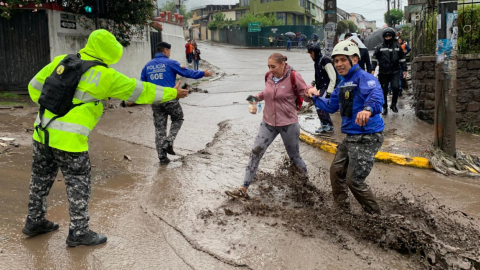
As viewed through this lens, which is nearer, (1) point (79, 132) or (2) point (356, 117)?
(1) point (79, 132)

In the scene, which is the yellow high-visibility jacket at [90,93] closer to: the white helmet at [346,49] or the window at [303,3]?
the white helmet at [346,49]

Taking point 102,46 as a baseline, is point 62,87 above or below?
below

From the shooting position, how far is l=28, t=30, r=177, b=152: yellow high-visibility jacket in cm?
369

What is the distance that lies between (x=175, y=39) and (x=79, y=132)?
2212 centimetres

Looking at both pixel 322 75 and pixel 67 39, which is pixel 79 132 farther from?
pixel 67 39

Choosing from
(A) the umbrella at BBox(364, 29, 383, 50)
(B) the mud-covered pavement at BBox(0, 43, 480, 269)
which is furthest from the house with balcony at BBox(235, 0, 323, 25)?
(B) the mud-covered pavement at BBox(0, 43, 480, 269)

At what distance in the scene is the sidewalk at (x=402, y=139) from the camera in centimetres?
689

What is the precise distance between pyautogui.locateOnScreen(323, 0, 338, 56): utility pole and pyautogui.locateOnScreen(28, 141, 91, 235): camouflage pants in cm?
822

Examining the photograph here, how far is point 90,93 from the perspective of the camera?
3.75m

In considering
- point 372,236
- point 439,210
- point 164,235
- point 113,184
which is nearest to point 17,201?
point 113,184

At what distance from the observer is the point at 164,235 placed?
13.9 feet

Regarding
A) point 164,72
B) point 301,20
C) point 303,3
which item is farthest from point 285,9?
point 164,72

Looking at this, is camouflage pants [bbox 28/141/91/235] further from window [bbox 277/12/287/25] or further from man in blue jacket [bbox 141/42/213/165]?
window [bbox 277/12/287/25]

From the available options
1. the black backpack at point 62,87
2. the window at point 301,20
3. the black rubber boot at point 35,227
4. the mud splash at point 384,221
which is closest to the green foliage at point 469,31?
the mud splash at point 384,221
